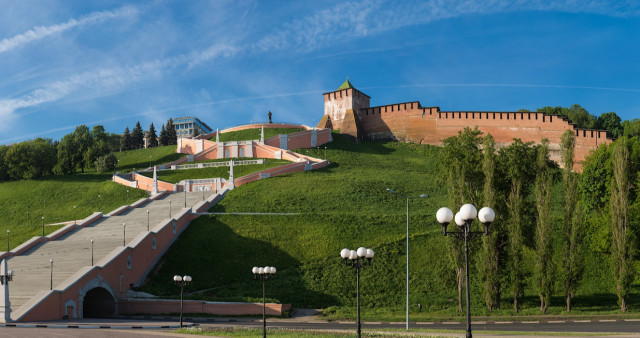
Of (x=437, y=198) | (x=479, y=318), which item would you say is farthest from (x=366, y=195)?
(x=479, y=318)

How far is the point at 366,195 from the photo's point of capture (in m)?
57.1

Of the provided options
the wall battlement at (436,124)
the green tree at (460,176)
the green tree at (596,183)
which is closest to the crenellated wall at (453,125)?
the wall battlement at (436,124)

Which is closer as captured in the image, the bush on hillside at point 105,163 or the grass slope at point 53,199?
the grass slope at point 53,199

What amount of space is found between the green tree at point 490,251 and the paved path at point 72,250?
75.7 feet

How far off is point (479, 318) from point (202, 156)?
5989 centimetres

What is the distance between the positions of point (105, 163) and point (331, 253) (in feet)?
161

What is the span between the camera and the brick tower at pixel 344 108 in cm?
9456

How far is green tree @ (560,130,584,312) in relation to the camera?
3073cm

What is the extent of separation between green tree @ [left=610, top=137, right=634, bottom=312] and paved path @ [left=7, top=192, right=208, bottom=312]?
98.0ft

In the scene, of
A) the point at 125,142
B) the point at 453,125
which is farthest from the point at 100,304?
the point at 125,142

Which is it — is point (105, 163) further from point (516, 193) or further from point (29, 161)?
point (516, 193)

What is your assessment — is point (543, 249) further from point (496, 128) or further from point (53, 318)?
point (496, 128)

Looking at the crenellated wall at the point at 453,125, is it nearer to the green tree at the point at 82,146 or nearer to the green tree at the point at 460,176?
the green tree at the point at 82,146

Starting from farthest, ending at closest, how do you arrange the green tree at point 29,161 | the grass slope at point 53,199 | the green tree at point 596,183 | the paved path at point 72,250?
the green tree at point 29,161, the grass slope at point 53,199, the green tree at point 596,183, the paved path at point 72,250
